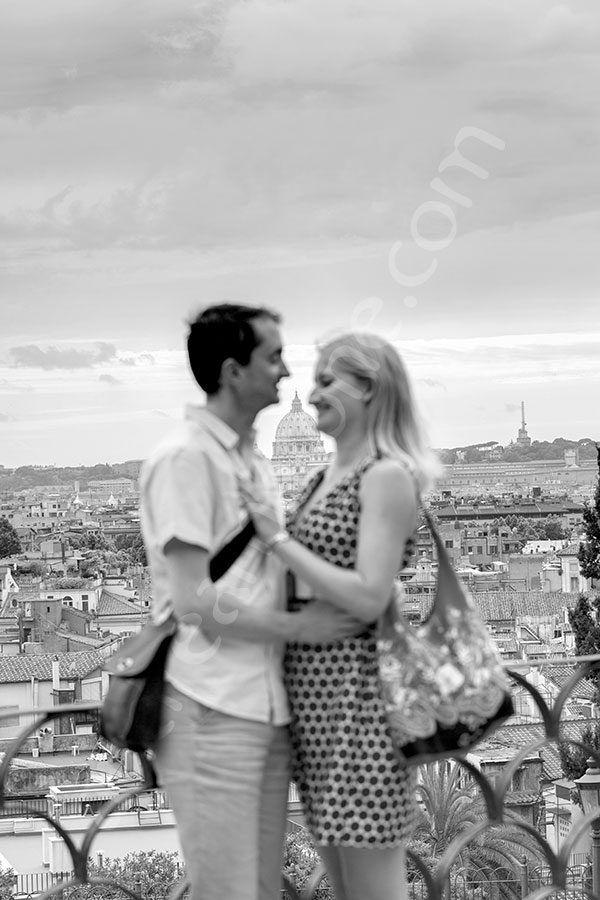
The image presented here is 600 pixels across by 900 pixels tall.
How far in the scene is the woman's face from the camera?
1.69 metres

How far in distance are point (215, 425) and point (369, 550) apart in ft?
0.80

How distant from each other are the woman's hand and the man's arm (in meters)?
0.07

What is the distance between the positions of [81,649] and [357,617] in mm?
32033

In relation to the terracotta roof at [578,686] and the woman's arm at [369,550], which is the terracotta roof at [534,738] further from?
the woman's arm at [369,550]

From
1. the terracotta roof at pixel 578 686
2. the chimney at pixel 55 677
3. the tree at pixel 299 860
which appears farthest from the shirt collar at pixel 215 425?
the chimney at pixel 55 677

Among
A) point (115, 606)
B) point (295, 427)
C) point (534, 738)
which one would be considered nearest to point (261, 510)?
point (295, 427)

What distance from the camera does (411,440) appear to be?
168cm

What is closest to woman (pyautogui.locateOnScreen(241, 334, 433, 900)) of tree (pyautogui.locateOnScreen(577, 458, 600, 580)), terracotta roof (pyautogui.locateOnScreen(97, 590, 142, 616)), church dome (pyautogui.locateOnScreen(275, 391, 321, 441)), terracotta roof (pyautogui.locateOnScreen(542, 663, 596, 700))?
church dome (pyautogui.locateOnScreen(275, 391, 321, 441))

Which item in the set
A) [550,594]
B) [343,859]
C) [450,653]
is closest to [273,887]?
[343,859]

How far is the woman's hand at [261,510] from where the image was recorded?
1.59 metres

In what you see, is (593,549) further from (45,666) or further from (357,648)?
(357,648)

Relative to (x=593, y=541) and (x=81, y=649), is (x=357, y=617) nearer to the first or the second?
(x=593, y=541)

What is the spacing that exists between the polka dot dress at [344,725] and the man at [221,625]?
32 mm

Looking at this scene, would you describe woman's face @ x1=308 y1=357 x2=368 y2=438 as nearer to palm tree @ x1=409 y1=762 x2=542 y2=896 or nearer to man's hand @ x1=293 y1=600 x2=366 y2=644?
man's hand @ x1=293 y1=600 x2=366 y2=644
